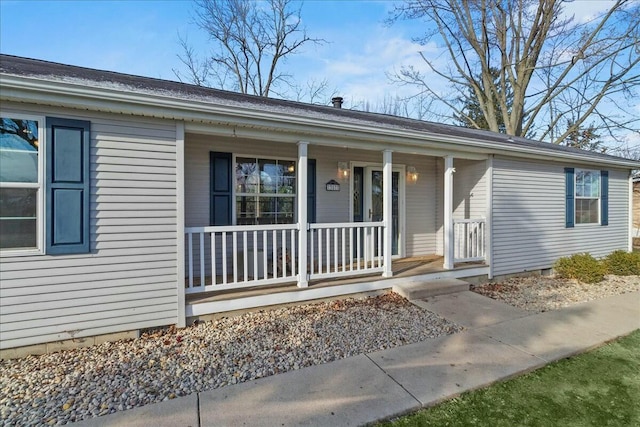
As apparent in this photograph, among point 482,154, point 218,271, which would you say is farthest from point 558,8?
point 218,271

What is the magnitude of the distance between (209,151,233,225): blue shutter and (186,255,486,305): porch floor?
53.8 inches

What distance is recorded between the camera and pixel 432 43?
16391 mm

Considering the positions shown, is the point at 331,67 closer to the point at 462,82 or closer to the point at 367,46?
the point at 367,46

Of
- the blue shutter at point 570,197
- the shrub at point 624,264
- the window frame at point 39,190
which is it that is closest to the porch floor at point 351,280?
the window frame at point 39,190

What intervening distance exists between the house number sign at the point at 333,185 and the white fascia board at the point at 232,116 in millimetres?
1328

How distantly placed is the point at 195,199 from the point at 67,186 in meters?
1.96

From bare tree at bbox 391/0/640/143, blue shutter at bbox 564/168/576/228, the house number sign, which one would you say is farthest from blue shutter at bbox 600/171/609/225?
bare tree at bbox 391/0/640/143

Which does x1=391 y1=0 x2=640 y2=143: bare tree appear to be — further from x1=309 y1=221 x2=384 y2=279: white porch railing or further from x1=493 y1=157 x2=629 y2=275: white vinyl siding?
x1=309 y1=221 x2=384 y2=279: white porch railing

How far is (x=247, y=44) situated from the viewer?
17.0 m

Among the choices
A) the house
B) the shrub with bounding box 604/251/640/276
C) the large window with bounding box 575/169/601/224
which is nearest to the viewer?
the shrub with bounding box 604/251/640/276

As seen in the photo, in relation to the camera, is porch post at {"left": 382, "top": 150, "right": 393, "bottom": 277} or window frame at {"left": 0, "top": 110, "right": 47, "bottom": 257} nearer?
window frame at {"left": 0, "top": 110, "right": 47, "bottom": 257}

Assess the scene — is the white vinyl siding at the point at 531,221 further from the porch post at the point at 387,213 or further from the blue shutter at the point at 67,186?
the blue shutter at the point at 67,186

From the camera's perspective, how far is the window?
23.4ft

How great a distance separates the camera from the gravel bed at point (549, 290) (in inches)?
196
